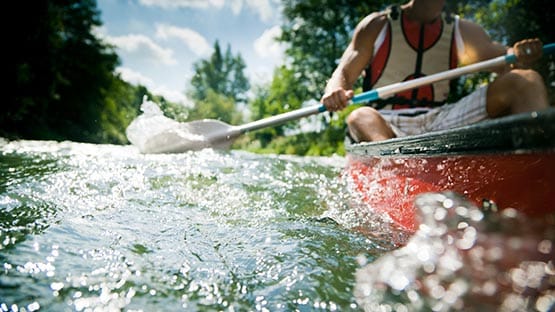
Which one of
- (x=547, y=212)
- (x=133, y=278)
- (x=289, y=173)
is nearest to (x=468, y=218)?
(x=547, y=212)

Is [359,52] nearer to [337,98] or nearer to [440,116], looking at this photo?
[337,98]

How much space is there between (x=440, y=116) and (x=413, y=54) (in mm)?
747

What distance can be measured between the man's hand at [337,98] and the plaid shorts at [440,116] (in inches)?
16.8

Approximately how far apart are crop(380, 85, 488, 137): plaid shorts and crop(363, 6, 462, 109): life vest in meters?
0.27

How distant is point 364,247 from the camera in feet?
3.78

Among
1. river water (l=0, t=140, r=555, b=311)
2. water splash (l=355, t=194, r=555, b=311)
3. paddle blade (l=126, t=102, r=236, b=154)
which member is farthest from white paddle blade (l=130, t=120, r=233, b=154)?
water splash (l=355, t=194, r=555, b=311)

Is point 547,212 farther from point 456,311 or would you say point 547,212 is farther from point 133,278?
point 133,278

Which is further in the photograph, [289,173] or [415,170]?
[289,173]

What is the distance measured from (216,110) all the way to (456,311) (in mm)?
33260

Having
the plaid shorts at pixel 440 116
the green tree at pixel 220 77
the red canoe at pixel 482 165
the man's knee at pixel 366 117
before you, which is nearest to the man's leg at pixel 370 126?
the man's knee at pixel 366 117

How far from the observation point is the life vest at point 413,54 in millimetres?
2918

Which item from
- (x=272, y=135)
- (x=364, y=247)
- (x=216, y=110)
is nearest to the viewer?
(x=364, y=247)

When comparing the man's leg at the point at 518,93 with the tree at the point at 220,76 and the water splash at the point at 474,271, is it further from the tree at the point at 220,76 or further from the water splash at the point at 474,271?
the tree at the point at 220,76

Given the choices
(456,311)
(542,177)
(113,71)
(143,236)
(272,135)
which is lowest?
(456,311)
